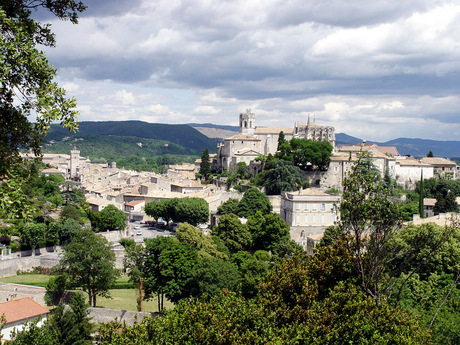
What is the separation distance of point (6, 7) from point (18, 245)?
45.1 meters

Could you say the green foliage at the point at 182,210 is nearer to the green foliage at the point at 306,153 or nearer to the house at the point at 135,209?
the house at the point at 135,209

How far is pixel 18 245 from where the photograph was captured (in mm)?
48719

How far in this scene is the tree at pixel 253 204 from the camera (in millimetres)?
59438

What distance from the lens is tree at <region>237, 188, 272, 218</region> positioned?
59.4m

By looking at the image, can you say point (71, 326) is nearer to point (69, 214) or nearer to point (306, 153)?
point (69, 214)

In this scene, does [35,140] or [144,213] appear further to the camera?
[144,213]

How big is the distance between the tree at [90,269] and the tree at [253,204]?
2516 centimetres

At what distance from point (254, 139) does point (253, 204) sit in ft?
113

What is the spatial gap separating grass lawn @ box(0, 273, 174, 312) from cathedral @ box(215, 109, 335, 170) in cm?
4562

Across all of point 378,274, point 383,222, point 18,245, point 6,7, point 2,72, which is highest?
point 6,7

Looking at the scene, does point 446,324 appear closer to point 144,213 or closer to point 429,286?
point 429,286

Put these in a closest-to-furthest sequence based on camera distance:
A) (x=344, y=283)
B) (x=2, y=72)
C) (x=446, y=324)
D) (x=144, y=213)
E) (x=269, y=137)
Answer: (x=2, y=72), (x=344, y=283), (x=446, y=324), (x=144, y=213), (x=269, y=137)

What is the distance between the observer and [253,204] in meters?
60.1

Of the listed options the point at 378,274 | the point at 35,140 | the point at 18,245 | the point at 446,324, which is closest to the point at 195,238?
the point at 18,245
